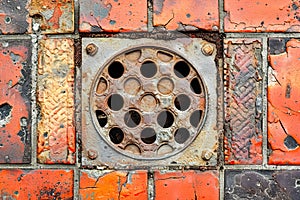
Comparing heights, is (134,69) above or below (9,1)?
below

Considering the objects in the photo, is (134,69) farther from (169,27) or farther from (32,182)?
(32,182)

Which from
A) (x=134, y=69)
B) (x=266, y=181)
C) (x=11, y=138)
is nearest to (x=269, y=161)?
(x=266, y=181)

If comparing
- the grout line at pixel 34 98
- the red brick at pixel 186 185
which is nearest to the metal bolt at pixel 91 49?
the grout line at pixel 34 98

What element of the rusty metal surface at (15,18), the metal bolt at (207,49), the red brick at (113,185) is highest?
the rusty metal surface at (15,18)

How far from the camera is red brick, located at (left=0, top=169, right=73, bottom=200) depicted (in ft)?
5.20

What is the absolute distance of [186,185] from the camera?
1574mm

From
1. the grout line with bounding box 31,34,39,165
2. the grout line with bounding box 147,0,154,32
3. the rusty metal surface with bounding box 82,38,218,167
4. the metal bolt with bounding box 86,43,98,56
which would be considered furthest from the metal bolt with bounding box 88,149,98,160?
the grout line with bounding box 147,0,154,32

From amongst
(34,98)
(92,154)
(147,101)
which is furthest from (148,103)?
(34,98)

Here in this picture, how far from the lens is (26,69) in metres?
1.58

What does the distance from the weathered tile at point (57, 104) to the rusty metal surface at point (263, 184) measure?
460 mm

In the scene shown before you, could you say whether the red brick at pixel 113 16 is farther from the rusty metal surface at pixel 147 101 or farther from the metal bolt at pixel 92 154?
the metal bolt at pixel 92 154

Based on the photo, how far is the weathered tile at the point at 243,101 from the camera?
1565 mm

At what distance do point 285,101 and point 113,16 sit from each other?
54 cm

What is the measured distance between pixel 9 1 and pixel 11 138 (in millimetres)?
390
